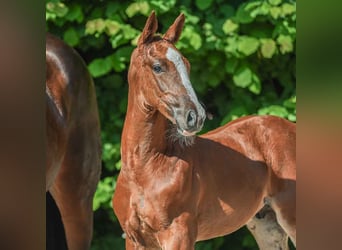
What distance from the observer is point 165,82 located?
59.0 inches

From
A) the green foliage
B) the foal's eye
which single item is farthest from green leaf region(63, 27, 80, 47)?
the foal's eye

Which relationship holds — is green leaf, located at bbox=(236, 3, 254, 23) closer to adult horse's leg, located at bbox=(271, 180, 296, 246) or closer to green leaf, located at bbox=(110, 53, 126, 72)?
green leaf, located at bbox=(110, 53, 126, 72)

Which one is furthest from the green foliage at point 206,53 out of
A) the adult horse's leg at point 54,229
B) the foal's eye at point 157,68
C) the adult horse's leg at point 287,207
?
the foal's eye at point 157,68

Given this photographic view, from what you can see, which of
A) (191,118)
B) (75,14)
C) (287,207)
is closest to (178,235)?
(191,118)

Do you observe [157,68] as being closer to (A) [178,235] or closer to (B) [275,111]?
(A) [178,235]

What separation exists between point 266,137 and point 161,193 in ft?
1.63

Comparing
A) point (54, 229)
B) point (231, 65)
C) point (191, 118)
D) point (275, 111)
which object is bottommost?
point (54, 229)

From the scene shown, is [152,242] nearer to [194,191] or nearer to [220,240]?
[194,191]

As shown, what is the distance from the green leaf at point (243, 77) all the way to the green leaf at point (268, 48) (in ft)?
0.30

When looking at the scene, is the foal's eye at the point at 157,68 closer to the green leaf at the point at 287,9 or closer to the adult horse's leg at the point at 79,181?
the adult horse's leg at the point at 79,181

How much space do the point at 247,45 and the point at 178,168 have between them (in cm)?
128
